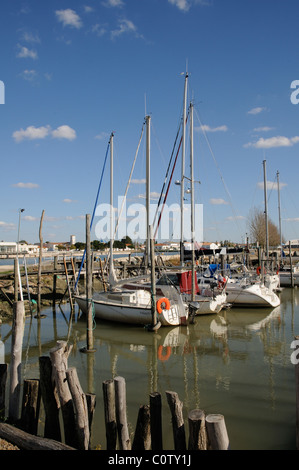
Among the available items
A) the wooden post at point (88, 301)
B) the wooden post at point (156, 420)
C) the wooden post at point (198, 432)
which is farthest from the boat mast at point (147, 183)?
the wooden post at point (198, 432)

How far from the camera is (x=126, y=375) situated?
10.6 metres

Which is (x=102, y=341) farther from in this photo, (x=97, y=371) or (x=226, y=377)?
(x=226, y=377)

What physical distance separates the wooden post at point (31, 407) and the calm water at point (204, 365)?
4.17ft

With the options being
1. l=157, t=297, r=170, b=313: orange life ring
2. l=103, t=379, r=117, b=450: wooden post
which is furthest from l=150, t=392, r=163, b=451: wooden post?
l=157, t=297, r=170, b=313: orange life ring

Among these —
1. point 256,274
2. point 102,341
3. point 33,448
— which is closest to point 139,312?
point 102,341

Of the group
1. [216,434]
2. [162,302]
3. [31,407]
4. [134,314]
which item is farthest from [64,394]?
[134,314]

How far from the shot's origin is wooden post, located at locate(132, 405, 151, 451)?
565 centimetres

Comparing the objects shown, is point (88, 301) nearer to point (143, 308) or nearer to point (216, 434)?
point (143, 308)

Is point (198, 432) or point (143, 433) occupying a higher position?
point (198, 432)

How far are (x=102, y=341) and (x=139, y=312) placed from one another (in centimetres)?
265

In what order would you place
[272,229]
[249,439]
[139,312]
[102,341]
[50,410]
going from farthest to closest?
1. [272,229]
2. [139,312]
3. [102,341]
4. [249,439]
5. [50,410]

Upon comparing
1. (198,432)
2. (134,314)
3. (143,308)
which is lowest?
(134,314)

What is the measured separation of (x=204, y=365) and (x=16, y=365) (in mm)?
6637

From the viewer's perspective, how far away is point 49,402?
6.35 meters
